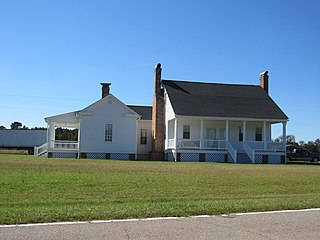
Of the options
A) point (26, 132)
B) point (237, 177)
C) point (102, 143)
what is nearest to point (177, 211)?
point (237, 177)

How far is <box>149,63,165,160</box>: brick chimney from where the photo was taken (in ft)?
129

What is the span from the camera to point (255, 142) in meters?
37.5

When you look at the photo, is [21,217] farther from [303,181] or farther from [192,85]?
[192,85]

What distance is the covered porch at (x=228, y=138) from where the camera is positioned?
3631cm

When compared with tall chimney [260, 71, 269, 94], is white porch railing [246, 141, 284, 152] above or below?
below

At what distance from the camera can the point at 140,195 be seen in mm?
13336

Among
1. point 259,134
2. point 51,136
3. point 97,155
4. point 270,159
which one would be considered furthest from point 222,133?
point 51,136

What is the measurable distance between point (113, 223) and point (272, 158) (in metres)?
30.9

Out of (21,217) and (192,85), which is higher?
(192,85)

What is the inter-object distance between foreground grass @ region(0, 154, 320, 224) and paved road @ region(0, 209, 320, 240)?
796 millimetres

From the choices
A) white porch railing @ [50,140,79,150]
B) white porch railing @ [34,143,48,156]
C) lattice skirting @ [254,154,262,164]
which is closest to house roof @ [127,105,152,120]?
white porch railing @ [50,140,79,150]

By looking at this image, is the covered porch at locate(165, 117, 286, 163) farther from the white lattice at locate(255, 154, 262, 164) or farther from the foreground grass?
the foreground grass

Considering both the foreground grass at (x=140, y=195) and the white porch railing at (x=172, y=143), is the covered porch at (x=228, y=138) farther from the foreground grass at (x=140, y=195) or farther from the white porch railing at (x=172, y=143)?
the foreground grass at (x=140, y=195)

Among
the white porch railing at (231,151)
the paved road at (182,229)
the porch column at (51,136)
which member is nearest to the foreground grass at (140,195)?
the paved road at (182,229)
